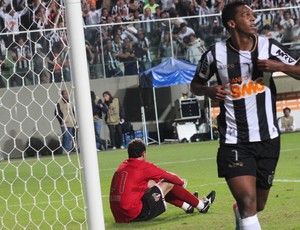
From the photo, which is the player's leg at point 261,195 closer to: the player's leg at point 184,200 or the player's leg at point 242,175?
the player's leg at point 242,175

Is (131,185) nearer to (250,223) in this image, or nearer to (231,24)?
(250,223)

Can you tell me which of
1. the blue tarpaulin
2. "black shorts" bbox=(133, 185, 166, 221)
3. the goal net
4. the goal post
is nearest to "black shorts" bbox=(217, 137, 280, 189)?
the goal net

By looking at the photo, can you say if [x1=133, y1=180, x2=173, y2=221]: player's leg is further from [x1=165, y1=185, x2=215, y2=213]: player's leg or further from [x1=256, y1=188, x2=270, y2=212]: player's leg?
[x1=256, y1=188, x2=270, y2=212]: player's leg

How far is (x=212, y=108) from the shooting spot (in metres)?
28.4

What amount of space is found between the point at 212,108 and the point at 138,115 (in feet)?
7.37

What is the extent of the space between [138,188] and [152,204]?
0.25m

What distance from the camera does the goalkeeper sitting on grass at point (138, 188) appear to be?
1128cm

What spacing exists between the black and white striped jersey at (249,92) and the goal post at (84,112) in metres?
1.61

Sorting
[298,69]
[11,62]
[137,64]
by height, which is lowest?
[137,64]

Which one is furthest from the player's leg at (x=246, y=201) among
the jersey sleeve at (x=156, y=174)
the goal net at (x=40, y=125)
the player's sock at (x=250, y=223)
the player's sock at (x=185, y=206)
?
the player's sock at (x=185, y=206)

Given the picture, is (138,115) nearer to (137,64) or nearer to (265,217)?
(137,64)

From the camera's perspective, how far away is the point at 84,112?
6.66 m

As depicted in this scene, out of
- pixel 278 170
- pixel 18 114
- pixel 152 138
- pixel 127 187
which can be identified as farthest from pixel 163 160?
pixel 127 187

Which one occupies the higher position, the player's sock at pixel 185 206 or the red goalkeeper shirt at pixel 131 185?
the red goalkeeper shirt at pixel 131 185
